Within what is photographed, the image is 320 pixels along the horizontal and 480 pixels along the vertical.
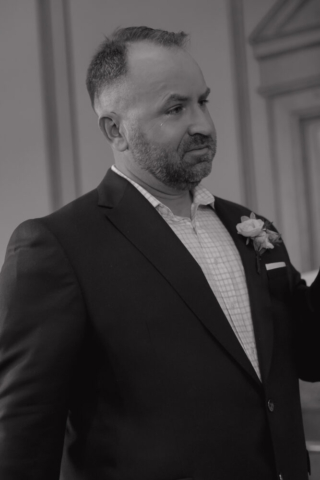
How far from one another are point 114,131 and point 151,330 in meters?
0.53

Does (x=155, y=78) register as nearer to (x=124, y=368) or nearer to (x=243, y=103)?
(x=124, y=368)

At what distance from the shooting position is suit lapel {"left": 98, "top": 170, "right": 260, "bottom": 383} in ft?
4.73

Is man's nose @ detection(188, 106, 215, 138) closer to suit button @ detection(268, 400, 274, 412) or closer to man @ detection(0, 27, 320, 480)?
man @ detection(0, 27, 320, 480)

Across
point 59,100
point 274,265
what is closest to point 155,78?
point 274,265

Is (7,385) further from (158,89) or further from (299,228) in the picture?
(299,228)

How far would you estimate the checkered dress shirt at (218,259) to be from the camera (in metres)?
1.53

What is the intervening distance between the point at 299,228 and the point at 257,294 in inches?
52.8

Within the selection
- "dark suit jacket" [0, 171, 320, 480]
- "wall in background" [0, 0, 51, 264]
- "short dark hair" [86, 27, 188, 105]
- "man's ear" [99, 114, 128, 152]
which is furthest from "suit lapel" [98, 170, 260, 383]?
"wall in background" [0, 0, 51, 264]

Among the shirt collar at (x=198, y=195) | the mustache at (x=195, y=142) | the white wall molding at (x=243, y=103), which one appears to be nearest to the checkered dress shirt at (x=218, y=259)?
the shirt collar at (x=198, y=195)

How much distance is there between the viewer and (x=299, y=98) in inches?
112

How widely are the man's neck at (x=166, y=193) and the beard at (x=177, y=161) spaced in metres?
0.02

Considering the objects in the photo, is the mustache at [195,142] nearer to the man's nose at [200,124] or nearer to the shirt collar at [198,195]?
the man's nose at [200,124]

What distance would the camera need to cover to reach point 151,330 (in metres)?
1.41

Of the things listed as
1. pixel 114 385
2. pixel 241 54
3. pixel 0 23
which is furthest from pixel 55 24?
pixel 114 385
